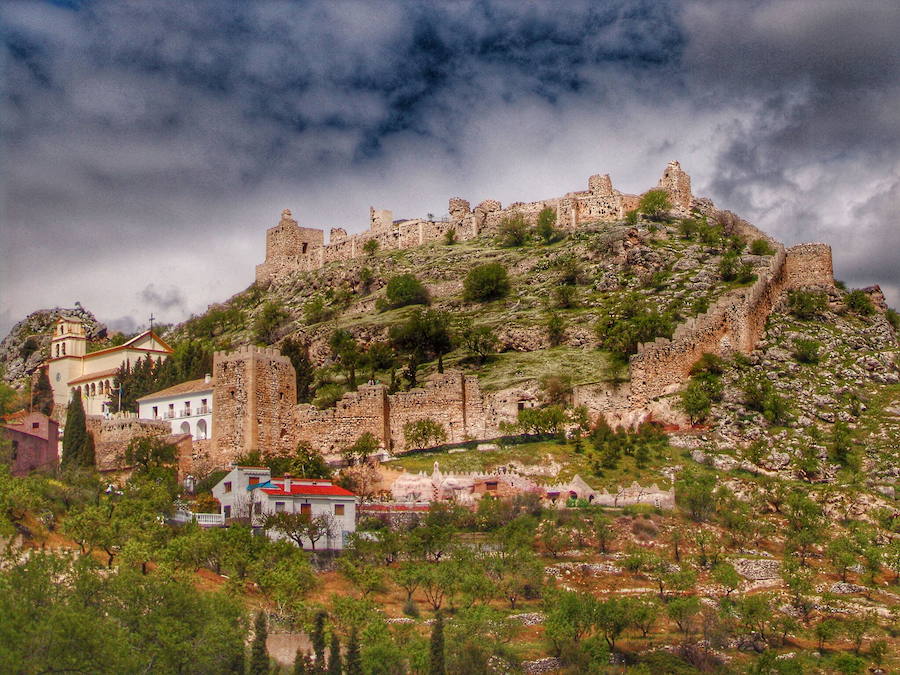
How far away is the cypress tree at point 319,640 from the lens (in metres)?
36.6

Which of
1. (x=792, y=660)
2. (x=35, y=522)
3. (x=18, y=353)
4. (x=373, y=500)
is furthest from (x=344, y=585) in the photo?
(x=18, y=353)

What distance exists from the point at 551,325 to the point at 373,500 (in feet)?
85.6

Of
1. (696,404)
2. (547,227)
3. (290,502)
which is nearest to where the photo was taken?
(290,502)

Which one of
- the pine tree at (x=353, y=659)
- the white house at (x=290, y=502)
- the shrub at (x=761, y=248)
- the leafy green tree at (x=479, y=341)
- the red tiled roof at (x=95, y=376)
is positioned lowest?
the pine tree at (x=353, y=659)

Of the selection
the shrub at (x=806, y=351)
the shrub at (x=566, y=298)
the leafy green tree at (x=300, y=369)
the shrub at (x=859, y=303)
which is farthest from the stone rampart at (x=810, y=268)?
the leafy green tree at (x=300, y=369)

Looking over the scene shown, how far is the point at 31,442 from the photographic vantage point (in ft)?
188

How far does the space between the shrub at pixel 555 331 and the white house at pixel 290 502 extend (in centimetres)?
2754

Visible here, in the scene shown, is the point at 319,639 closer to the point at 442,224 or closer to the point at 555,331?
the point at 555,331

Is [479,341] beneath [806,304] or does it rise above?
beneath

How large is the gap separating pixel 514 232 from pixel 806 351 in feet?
121

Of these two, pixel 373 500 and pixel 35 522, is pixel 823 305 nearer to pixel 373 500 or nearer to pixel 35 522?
pixel 373 500

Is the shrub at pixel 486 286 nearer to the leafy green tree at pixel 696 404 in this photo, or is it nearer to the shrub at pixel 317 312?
the shrub at pixel 317 312

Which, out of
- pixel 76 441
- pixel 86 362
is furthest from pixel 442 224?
pixel 76 441

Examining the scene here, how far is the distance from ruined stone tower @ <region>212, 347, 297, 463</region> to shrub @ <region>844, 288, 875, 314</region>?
37712mm
